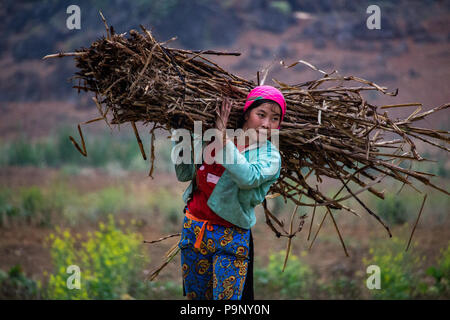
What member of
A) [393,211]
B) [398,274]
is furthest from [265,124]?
[393,211]

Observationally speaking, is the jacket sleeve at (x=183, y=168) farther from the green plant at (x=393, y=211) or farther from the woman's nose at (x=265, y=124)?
the green plant at (x=393, y=211)

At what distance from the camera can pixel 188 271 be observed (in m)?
2.49

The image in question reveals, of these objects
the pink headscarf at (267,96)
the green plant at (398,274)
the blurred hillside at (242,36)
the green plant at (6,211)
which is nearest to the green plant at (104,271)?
the green plant at (6,211)

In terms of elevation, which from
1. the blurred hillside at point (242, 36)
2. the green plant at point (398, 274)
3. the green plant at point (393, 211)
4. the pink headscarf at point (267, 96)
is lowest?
the green plant at point (398, 274)

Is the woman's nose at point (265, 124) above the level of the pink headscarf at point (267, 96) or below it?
below

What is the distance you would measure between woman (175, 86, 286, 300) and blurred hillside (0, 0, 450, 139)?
11194mm

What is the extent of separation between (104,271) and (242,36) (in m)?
11.9

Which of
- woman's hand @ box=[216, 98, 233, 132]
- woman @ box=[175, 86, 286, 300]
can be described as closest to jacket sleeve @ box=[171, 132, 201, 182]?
woman @ box=[175, 86, 286, 300]

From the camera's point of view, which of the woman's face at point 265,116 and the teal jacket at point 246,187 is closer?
the teal jacket at point 246,187

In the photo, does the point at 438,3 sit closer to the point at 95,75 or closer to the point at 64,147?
the point at 64,147

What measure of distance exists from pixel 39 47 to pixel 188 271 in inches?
531

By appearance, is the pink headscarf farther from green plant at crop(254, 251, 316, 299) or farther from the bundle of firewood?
green plant at crop(254, 251, 316, 299)

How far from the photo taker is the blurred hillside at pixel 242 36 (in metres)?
13.7

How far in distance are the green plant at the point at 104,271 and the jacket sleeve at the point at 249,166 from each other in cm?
234
